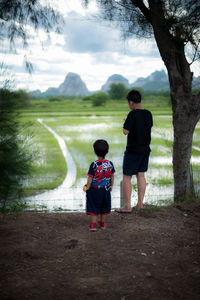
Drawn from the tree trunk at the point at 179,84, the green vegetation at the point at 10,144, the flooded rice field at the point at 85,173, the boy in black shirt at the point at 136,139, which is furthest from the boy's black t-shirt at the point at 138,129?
the flooded rice field at the point at 85,173

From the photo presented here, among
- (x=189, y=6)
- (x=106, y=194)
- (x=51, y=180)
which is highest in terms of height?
(x=189, y=6)

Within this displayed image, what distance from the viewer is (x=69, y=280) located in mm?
2525

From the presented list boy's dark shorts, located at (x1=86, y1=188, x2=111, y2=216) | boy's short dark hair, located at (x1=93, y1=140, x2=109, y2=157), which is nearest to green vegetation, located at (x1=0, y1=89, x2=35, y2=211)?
boy's short dark hair, located at (x1=93, y1=140, x2=109, y2=157)

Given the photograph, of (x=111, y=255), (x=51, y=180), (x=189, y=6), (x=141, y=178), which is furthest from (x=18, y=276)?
(x=51, y=180)

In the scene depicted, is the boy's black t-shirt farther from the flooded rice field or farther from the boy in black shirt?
the flooded rice field

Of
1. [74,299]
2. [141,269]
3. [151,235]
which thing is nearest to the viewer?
[74,299]

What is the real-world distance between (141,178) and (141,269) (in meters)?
1.55

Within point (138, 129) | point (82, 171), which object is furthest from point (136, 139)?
point (82, 171)

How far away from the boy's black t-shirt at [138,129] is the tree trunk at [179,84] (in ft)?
3.66

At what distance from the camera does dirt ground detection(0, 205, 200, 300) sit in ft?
7.87

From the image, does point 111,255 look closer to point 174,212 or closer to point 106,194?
point 106,194

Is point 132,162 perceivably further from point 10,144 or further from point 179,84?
point 10,144

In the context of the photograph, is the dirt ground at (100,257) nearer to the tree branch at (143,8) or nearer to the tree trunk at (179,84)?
the tree trunk at (179,84)

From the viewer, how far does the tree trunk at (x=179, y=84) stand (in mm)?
4801
